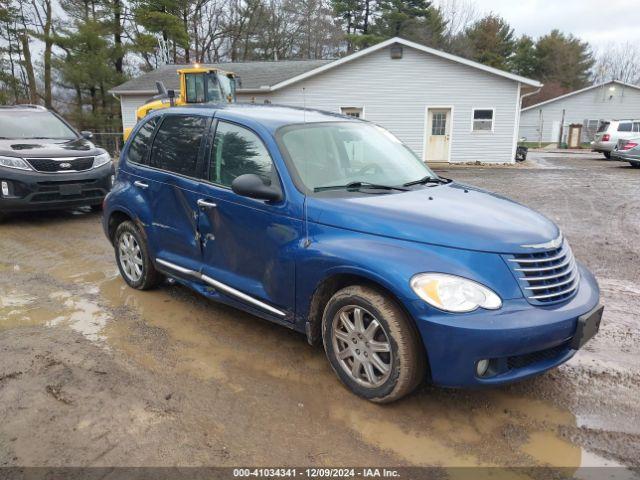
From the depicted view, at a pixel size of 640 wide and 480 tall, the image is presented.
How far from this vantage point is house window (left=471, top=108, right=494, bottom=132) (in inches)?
784

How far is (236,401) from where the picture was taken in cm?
318

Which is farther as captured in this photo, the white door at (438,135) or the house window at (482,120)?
the white door at (438,135)

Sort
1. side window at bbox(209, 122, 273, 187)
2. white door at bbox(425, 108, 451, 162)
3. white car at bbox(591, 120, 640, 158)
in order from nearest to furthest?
side window at bbox(209, 122, 273, 187), white door at bbox(425, 108, 451, 162), white car at bbox(591, 120, 640, 158)

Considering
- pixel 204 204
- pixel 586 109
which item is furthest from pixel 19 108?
pixel 586 109

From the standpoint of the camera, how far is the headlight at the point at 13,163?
7598 mm

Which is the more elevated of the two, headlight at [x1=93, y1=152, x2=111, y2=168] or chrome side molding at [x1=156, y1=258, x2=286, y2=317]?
headlight at [x1=93, y1=152, x2=111, y2=168]

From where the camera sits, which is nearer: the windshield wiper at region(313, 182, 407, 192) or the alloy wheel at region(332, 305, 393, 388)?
the alloy wheel at region(332, 305, 393, 388)

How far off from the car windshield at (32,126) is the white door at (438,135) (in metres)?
14.6

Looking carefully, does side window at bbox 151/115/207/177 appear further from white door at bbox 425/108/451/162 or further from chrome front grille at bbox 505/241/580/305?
white door at bbox 425/108/451/162

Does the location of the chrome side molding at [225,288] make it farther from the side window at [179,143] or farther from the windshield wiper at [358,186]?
the windshield wiper at [358,186]

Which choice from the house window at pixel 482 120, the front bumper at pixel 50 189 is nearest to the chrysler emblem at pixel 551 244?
the front bumper at pixel 50 189

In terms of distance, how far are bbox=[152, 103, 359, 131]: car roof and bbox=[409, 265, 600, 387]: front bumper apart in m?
1.89

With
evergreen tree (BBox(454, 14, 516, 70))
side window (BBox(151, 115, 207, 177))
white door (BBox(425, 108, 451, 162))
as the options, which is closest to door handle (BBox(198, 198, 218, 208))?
side window (BBox(151, 115, 207, 177))

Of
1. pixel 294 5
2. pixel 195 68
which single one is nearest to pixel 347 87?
pixel 195 68
